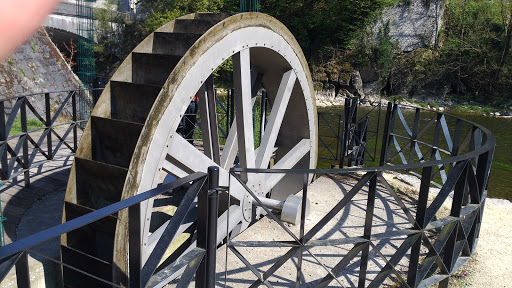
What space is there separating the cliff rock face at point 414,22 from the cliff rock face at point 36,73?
2493 cm

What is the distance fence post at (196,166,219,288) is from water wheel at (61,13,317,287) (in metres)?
0.79

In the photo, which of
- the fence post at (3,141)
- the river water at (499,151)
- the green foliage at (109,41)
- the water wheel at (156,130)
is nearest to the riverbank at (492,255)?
the water wheel at (156,130)

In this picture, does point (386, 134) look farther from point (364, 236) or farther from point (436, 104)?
point (436, 104)

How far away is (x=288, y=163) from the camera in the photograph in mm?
6434

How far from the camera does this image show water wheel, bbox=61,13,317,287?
12.0 feet

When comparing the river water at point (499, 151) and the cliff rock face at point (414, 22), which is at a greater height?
the cliff rock face at point (414, 22)

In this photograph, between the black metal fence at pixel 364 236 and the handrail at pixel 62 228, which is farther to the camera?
the black metal fence at pixel 364 236

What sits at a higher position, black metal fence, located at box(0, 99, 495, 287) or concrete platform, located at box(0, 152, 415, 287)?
black metal fence, located at box(0, 99, 495, 287)

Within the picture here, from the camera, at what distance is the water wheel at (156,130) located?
366 cm

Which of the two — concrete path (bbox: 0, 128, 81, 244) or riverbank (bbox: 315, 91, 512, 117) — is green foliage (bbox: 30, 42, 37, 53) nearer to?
concrete path (bbox: 0, 128, 81, 244)

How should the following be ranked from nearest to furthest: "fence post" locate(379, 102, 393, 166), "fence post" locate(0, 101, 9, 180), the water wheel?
the water wheel < "fence post" locate(0, 101, 9, 180) < "fence post" locate(379, 102, 393, 166)

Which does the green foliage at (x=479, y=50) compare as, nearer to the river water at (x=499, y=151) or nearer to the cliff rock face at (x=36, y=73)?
the river water at (x=499, y=151)

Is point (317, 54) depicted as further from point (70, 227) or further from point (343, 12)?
point (70, 227)

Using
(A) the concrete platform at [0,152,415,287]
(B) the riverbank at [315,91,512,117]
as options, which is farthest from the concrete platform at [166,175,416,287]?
(B) the riverbank at [315,91,512,117]
